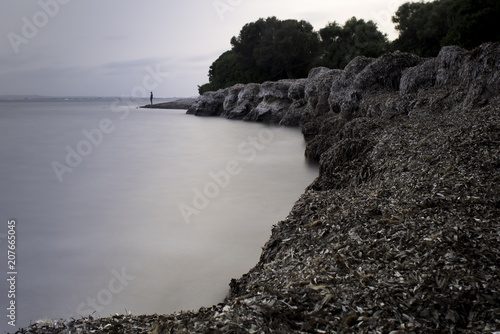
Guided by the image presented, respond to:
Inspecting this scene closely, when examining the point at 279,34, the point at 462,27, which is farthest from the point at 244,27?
the point at 462,27

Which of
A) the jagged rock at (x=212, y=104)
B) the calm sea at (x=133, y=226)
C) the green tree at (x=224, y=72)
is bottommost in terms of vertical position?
the calm sea at (x=133, y=226)

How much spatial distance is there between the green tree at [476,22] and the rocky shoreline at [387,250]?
21134mm

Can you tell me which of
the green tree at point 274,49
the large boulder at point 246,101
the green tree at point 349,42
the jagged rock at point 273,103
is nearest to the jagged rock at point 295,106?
the jagged rock at point 273,103

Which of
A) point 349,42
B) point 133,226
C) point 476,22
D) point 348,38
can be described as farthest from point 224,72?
point 133,226

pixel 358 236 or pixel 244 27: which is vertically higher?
pixel 244 27

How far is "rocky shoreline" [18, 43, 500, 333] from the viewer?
253 cm

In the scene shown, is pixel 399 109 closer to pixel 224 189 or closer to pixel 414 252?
pixel 224 189

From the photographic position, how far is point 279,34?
4425 centimetres

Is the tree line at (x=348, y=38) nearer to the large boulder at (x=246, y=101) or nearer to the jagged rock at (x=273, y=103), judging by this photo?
the large boulder at (x=246, y=101)

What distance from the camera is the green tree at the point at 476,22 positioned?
A: 24.6 meters

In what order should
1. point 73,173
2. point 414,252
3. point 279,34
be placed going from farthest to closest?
point 279,34 → point 73,173 → point 414,252

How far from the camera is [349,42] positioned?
42625 mm

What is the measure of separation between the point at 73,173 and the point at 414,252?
33.5 feet

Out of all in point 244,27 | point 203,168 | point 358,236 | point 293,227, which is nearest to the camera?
point 358,236
